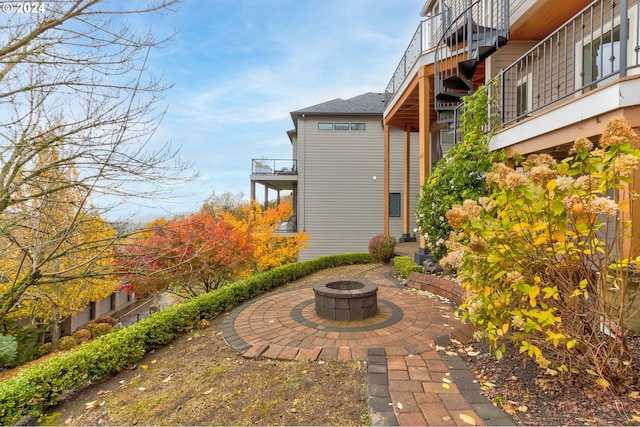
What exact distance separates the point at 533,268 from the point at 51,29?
596cm

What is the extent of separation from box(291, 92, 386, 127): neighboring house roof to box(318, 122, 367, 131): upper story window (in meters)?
0.48

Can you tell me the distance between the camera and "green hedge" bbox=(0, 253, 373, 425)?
263cm

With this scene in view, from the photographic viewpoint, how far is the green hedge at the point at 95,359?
104 inches

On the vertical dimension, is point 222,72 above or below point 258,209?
above

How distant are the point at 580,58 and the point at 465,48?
2.16 meters

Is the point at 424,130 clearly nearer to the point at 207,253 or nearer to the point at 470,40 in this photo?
the point at 470,40

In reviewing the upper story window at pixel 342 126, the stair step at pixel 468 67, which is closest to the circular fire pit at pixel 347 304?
the stair step at pixel 468 67

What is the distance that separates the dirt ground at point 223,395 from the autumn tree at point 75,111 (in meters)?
1.68

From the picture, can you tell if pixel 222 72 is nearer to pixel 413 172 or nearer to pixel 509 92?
pixel 509 92

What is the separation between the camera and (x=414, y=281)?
20.5ft

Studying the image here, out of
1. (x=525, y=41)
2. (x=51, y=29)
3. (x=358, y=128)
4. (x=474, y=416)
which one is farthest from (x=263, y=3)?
(x=358, y=128)

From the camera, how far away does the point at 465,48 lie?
21.7ft

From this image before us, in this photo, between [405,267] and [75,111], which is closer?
[75,111]

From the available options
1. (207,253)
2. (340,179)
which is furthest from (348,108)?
(207,253)
